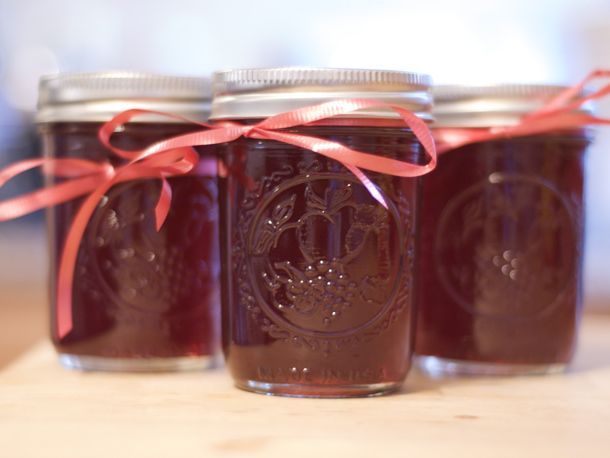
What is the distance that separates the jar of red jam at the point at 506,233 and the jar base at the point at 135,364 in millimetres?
244

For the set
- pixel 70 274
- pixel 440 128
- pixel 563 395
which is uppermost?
pixel 440 128

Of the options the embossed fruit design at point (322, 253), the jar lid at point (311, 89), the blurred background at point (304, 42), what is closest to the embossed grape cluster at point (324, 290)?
the embossed fruit design at point (322, 253)

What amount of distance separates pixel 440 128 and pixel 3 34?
195 cm

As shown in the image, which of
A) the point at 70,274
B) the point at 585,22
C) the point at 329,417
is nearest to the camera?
the point at 329,417

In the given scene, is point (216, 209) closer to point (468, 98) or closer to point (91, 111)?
point (91, 111)

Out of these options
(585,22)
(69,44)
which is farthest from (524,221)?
(69,44)

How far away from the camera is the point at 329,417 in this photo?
759 mm

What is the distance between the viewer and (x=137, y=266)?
0.92 m

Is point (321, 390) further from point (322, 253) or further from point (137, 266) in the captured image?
point (137, 266)

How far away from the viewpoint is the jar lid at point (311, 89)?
2.61ft

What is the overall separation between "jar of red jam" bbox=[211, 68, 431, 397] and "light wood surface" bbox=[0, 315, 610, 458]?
0.03 metres

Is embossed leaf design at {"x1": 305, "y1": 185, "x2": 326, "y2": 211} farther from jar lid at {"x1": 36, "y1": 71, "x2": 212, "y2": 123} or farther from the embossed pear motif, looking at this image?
jar lid at {"x1": 36, "y1": 71, "x2": 212, "y2": 123}

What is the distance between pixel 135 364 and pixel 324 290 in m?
0.23

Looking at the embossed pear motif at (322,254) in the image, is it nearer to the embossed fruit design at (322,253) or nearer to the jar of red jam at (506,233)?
the embossed fruit design at (322,253)
